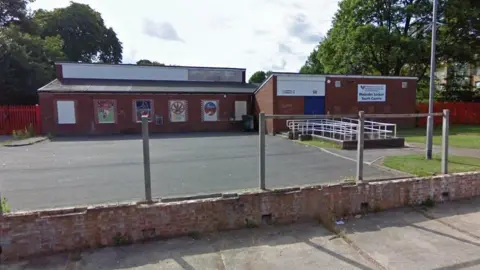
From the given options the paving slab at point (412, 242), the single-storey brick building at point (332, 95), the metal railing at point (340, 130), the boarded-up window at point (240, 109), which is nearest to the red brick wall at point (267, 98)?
the single-storey brick building at point (332, 95)

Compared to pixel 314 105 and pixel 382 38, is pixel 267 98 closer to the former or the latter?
pixel 314 105

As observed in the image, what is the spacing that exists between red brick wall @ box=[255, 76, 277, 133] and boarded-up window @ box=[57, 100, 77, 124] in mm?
12497

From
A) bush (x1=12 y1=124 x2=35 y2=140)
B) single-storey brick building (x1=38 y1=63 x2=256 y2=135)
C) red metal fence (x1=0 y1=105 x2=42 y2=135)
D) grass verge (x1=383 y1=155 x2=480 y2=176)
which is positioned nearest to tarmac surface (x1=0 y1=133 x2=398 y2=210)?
grass verge (x1=383 y1=155 x2=480 y2=176)

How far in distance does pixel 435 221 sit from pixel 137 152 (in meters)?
10.1

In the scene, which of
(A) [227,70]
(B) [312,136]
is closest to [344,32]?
(A) [227,70]

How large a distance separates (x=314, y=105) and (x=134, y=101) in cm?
1243

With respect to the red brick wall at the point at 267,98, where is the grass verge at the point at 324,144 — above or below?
below

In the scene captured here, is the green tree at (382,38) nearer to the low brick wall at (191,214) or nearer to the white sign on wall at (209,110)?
the white sign on wall at (209,110)

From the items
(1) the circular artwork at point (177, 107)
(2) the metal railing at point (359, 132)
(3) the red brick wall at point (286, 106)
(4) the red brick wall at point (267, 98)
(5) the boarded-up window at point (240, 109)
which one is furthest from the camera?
(5) the boarded-up window at point (240, 109)

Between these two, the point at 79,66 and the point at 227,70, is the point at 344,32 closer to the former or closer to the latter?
the point at 227,70

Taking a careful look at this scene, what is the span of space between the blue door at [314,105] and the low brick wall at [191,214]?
14.6m

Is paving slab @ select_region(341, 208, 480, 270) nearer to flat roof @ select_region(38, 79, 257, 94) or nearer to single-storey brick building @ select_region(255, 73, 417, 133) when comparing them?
single-storey brick building @ select_region(255, 73, 417, 133)

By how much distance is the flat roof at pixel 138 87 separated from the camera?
65.7 ft

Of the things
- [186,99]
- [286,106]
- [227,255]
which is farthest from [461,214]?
[186,99]
